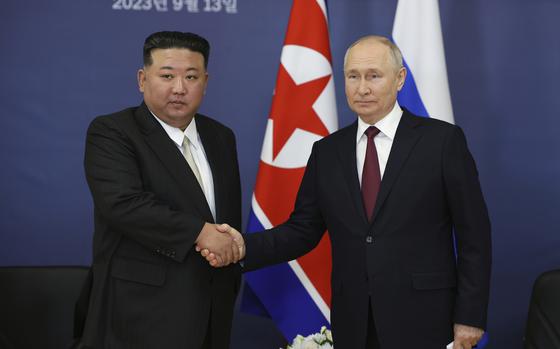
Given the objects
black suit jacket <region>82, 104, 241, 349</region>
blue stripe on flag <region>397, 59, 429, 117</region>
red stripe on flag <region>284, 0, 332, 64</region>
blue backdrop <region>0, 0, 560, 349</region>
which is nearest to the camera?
black suit jacket <region>82, 104, 241, 349</region>

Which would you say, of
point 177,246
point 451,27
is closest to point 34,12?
point 177,246

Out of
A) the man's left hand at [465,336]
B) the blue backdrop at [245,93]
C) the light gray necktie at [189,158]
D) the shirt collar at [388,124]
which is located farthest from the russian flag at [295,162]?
the man's left hand at [465,336]

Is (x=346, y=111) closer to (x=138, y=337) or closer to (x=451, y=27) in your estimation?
(x=451, y=27)

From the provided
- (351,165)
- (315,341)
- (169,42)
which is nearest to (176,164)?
(169,42)

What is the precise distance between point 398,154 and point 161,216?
87 cm

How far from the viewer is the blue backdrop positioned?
12.3ft

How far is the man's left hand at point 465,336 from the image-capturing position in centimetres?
240

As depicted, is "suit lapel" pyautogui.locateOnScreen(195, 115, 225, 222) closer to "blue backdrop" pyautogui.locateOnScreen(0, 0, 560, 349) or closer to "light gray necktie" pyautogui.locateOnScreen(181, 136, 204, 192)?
"light gray necktie" pyautogui.locateOnScreen(181, 136, 204, 192)

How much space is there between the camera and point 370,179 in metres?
2.51

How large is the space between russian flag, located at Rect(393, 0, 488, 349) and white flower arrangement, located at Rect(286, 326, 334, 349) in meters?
1.09

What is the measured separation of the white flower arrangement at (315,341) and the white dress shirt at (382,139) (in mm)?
792

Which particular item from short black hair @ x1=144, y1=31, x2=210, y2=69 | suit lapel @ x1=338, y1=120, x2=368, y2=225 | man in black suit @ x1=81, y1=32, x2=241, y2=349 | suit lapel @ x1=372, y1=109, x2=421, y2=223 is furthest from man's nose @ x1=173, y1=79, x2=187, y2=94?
suit lapel @ x1=372, y1=109, x2=421, y2=223

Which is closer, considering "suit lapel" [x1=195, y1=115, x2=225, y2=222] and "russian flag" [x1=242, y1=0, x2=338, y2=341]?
"suit lapel" [x1=195, y1=115, x2=225, y2=222]

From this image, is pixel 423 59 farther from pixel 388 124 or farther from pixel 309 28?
pixel 388 124
